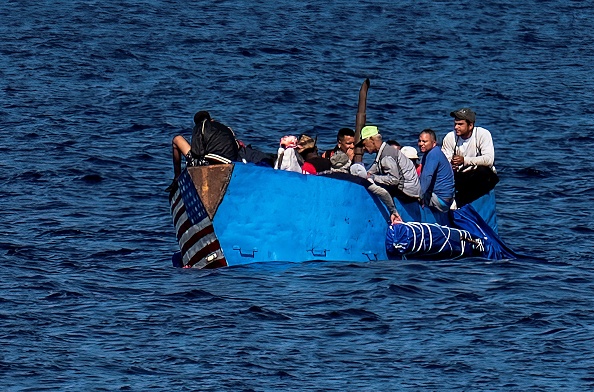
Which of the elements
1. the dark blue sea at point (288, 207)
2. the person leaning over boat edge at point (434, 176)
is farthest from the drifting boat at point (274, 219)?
the person leaning over boat edge at point (434, 176)

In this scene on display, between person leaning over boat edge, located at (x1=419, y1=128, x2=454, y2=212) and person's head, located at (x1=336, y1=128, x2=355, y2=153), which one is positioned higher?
person's head, located at (x1=336, y1=128, x2=355, y2=153)

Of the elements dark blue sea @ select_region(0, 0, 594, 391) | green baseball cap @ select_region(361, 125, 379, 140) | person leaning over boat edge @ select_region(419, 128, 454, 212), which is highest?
green baseball cap @ select_region(361, 125, 379, 140)

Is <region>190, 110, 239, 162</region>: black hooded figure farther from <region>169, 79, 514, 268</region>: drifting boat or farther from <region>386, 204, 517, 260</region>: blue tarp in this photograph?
<region>386, 204, 517, 260</region>: blue tarp

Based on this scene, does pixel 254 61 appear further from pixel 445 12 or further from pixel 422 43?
pixel 445 12

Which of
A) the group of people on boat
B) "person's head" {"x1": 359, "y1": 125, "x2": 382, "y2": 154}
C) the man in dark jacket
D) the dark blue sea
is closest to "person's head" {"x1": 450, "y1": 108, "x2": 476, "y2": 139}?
the group of people on boat

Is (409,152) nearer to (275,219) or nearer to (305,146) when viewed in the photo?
(305,146)

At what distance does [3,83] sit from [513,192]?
14.5 m

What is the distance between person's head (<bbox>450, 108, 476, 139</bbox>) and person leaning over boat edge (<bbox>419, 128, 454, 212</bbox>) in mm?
594

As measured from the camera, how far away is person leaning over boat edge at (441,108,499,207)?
1931 cm

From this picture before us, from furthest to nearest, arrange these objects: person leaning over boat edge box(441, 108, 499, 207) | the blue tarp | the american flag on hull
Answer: person leaning over boat edge box(441, 108, 499, 207), the blue tarp, the american flag on hull

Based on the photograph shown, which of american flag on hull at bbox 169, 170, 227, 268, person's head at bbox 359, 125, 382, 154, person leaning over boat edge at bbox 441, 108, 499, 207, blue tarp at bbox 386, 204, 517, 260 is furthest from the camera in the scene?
person leaning over boat edge at bbox 441, 108, 499, 207

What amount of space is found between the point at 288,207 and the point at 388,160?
147 cm

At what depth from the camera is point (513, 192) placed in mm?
25422

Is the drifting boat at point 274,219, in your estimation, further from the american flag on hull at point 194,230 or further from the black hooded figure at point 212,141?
the black hooded figure at point 212,141
